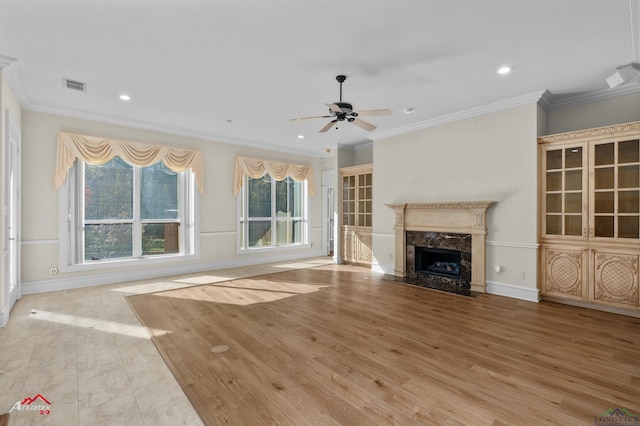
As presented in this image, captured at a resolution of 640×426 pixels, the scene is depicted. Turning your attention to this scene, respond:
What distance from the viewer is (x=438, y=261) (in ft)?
18.6

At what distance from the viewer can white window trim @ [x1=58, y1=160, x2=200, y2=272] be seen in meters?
5.00

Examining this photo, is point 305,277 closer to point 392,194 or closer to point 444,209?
point 392,194

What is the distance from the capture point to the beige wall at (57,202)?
4.72 metres

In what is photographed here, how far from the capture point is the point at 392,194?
6262mm

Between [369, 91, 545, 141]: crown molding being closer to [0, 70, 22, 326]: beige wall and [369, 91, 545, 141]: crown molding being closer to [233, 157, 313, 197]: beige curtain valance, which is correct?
[233, 157, 313, 197]: beige curtain valance

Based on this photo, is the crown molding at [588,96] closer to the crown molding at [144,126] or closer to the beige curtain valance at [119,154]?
the crown molding at [144,126]

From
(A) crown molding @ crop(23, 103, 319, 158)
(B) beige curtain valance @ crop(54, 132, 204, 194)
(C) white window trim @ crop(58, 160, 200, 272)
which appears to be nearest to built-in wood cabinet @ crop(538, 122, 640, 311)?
(A) crown molding @ crop(23, 103, 319, 158)

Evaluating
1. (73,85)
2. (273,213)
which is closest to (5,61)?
(73,85)

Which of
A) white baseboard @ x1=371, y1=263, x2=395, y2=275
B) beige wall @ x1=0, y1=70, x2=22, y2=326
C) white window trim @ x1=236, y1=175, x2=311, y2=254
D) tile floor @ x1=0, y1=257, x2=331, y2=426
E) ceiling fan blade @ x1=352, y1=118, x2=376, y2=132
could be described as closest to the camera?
tile floor @ x1=0, y1=257, x2=331, y2=426

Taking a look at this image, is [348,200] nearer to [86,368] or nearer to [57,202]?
[57,202]

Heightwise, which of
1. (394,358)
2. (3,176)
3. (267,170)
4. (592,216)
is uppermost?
(267,170)

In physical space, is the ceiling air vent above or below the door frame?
above

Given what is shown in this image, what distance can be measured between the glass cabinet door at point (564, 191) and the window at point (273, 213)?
558 cm

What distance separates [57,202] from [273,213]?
4310 millimetres
